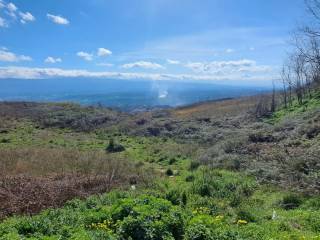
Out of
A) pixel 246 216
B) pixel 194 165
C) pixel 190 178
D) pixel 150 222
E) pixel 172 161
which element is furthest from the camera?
pixel 172 161

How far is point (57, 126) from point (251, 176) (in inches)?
1421

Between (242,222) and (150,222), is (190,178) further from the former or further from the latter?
(150,222)

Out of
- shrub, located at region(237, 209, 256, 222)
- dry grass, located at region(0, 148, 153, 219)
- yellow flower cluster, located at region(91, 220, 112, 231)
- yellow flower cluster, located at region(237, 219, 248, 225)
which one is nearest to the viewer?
yellow flower cluster, located at region(91, 220, 112, 231)

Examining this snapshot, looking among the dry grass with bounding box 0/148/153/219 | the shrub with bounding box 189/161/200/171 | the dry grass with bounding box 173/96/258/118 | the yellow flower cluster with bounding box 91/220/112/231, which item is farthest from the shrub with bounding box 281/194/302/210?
the dry grass with bounding box 173/96/258/118

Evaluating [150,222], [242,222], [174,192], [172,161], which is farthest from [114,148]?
[150,222]

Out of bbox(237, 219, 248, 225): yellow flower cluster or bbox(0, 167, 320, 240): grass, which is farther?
bbox(237, 219, 248, 225): yellow flower cluster

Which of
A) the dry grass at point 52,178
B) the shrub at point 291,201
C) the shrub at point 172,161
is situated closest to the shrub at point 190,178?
the dry grass at point 52,178

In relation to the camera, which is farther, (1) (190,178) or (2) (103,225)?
(1) (190,178)

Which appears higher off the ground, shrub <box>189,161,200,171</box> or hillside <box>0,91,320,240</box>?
hillside <box>0,91,320,240</box>

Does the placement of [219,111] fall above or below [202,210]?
below

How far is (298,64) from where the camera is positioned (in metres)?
61.7

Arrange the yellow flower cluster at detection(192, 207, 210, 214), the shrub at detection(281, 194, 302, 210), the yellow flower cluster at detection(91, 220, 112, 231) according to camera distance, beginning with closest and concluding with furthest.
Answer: the yellow flower cluster at detection(91, 220, 112, 231) → the yellow flower cluster at detection(192, 207, 210, 214) → the shrub at detection(281, 194, 302, 210)

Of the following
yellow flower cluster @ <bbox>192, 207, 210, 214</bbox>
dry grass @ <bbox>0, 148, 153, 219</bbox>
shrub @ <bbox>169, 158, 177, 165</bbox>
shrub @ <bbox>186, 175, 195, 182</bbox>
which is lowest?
shrub @ <bbox>169, 158, 177, 165</bbox>

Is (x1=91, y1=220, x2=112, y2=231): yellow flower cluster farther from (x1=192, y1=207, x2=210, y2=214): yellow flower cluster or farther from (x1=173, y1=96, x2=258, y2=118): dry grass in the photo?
(x1=173, y1=96, x2=258, y2=118): dry grass
